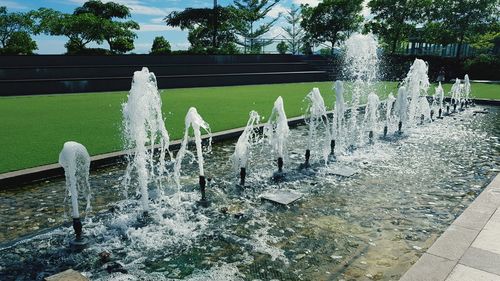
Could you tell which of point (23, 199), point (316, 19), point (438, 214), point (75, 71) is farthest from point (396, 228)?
point (316, 19)

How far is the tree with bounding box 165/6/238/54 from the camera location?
44156mm

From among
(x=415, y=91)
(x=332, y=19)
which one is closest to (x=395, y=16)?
(x=332, y=19)

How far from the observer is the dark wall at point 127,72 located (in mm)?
19297

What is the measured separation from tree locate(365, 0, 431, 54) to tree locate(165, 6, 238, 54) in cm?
1666

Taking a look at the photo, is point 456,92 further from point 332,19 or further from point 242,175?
point 332,19

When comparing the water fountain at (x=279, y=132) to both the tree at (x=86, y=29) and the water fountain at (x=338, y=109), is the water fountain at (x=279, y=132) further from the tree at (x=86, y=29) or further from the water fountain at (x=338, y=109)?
the tree at (x=86, y=29)

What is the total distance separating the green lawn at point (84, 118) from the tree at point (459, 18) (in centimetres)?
1805

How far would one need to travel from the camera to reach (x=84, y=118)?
38.5ft

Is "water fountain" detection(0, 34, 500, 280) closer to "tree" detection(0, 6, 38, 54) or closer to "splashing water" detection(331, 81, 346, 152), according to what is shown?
"splashing water" detection(331, 81, 346, 152)

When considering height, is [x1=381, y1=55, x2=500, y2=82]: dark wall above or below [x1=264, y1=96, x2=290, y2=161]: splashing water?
above

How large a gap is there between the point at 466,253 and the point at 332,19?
47.7 metres

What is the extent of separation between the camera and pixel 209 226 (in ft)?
16.6

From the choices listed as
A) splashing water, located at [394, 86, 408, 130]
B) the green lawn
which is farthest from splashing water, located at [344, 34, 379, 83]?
splashing water, located at [394, 86, 408, 130]

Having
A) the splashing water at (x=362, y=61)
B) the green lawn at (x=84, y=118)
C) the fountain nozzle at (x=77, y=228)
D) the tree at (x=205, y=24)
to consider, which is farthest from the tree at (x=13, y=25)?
the fountain nozzle at (x=77, y=228)
